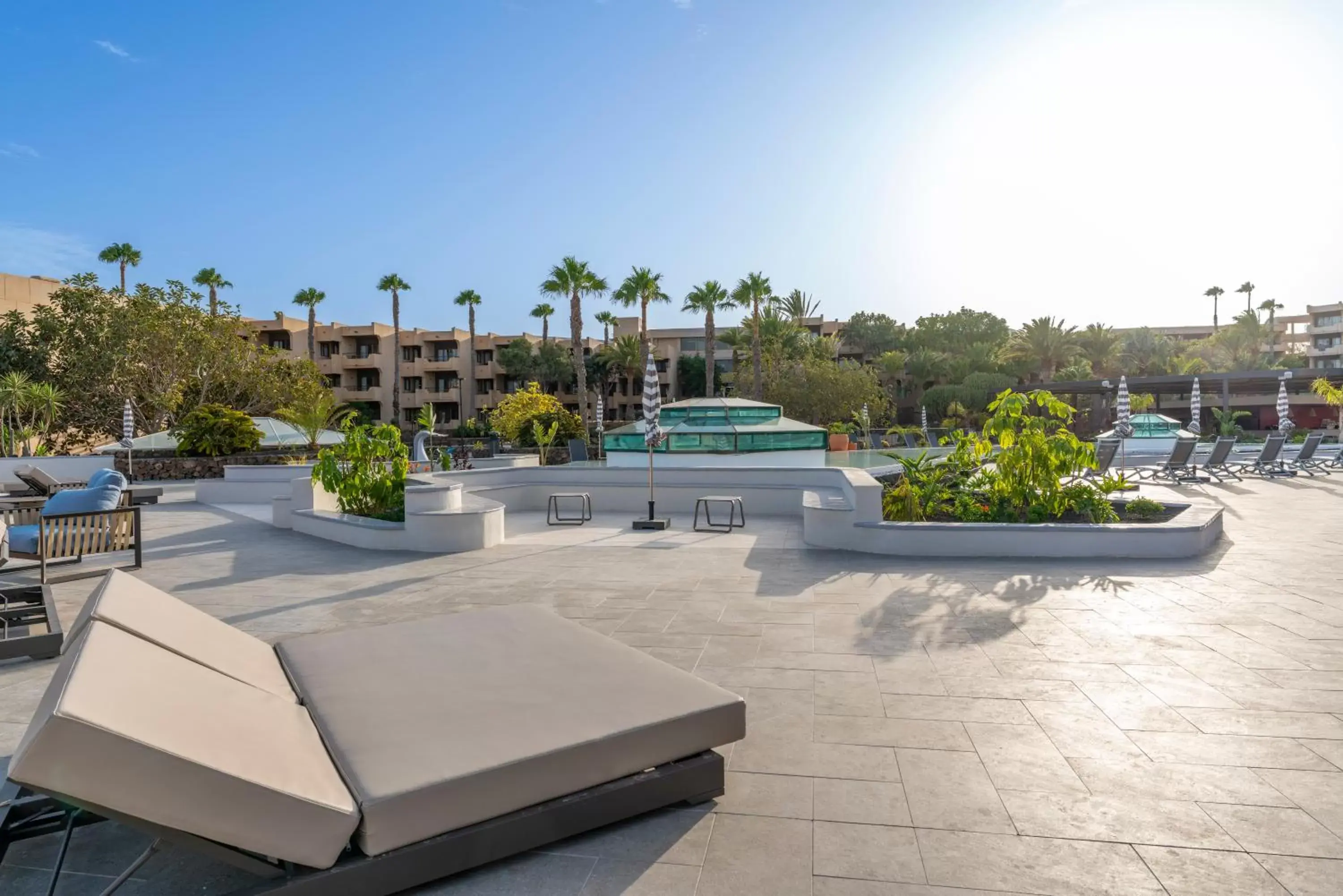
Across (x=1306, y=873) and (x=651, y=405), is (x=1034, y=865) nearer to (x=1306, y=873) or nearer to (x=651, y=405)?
(x=1306, y=873)

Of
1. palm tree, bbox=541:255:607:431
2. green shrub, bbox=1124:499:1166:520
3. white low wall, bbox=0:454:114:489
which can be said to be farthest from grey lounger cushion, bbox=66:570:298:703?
palm tree, bbox=541:255:607:431

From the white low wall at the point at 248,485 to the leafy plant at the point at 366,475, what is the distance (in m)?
5.95

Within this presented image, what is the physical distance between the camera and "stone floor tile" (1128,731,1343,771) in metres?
3.30

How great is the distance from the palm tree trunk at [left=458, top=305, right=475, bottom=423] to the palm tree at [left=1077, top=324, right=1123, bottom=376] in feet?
141

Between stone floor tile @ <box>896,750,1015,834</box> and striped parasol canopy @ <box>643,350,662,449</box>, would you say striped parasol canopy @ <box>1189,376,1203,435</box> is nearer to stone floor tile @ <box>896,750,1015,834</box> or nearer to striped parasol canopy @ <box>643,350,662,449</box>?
striped parasol canopy @ <box>643,350,662,449</box>

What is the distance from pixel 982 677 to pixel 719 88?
1115cm

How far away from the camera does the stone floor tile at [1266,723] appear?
362 cm

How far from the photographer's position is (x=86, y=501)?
8.29 metres

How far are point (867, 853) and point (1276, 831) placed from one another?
146 centimetres

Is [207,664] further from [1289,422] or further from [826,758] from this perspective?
[1289,422]

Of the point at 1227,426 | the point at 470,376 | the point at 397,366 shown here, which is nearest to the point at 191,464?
the point at 397,366

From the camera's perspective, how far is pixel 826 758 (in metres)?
3.41

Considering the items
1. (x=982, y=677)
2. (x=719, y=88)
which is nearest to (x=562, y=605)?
(x=982, y=677)

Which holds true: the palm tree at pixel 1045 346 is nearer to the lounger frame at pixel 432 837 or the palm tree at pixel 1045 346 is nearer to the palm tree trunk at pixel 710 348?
the palm tree trunk at pixel 710 348
